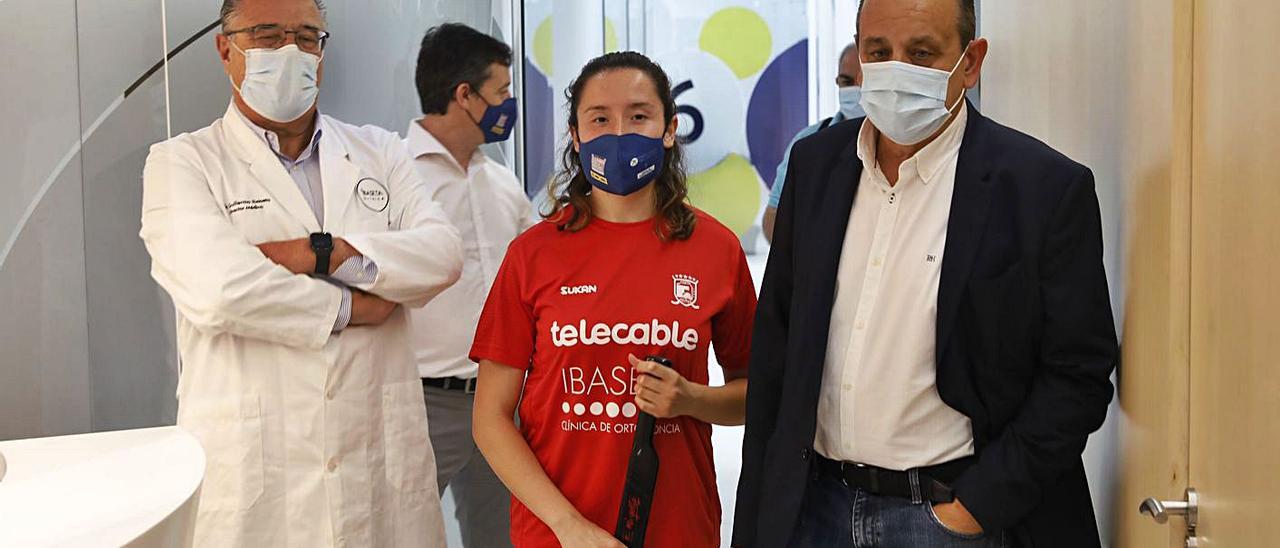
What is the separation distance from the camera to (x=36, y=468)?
194 cm

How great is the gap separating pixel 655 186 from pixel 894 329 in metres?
0.64

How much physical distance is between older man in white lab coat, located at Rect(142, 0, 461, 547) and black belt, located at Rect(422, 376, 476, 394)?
1.21 ft

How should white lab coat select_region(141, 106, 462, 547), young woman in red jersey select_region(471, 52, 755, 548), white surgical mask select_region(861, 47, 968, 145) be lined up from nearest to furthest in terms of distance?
1. white surgical mask select_region(861, 47, 968, 145)
2. young woman in red jersey select_region(471, 52, 755, 548)
3. white lab coat select_region(141, 106, 462, 547)

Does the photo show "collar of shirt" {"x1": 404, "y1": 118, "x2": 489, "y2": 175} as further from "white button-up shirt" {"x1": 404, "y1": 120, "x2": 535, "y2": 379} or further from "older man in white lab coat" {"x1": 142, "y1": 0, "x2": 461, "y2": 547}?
"older man in white lab coat" {"x1": 142, "y1": 0, "x2": 461, "y2": 547}

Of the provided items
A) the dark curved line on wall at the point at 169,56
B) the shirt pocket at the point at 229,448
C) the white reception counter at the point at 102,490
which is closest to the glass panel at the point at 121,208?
the dark curved line on wall at the point at 169,56

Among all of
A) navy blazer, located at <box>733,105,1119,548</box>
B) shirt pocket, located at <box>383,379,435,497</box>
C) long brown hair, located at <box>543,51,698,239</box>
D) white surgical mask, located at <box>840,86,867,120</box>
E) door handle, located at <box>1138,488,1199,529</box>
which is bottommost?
shirt pocket, located at <box>383,379,435,497</box>

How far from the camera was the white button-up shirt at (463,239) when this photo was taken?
333 cm

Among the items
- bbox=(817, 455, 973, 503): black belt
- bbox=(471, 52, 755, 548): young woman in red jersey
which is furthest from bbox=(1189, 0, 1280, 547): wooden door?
bbox=(471, 52, 755, 548): young woman in red jersey

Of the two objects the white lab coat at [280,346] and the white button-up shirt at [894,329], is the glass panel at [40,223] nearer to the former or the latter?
the white lab coat at [280,346]

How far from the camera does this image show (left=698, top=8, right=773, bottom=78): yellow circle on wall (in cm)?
441

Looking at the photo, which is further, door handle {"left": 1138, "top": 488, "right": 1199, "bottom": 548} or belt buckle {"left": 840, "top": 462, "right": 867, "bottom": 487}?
belt buckle {"left": 840, "top": 462, "right": 867, "bottom": 487}

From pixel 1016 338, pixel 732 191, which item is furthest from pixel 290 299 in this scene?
pixel 732 191

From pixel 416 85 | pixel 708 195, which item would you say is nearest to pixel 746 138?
pixel 708 195

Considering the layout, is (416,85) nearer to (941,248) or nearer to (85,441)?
(85,441)
